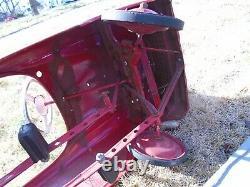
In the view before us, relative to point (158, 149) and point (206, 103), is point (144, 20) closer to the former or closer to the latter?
point (158, 149)

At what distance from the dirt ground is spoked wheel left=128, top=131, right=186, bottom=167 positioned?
22 cm

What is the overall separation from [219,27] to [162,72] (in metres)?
2.30

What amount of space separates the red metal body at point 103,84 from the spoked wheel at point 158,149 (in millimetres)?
→ 116

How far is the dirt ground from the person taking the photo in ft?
8.54

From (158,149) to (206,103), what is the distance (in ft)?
3.47

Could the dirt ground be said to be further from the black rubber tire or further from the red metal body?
the black rubber tire

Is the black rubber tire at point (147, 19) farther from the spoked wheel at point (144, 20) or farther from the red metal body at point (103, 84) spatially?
the red metal body at point (103, 84)

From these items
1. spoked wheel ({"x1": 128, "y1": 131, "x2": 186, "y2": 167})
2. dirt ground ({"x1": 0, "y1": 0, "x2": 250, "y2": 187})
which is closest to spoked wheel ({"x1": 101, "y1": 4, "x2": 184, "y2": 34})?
spoked wheel ({"x1": 128, "y1": 131, "x2": 186, "y2": 167})

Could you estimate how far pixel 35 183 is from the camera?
8.27 ft

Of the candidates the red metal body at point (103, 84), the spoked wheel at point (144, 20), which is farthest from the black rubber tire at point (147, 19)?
the red metal body at point (103, 84)

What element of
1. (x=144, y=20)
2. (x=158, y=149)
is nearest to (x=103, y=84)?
(x=158, y=149)

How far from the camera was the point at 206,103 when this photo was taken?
10.7ft

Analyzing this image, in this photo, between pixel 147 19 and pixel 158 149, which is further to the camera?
pixel 158 149

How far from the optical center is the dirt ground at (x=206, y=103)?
8.54ft
